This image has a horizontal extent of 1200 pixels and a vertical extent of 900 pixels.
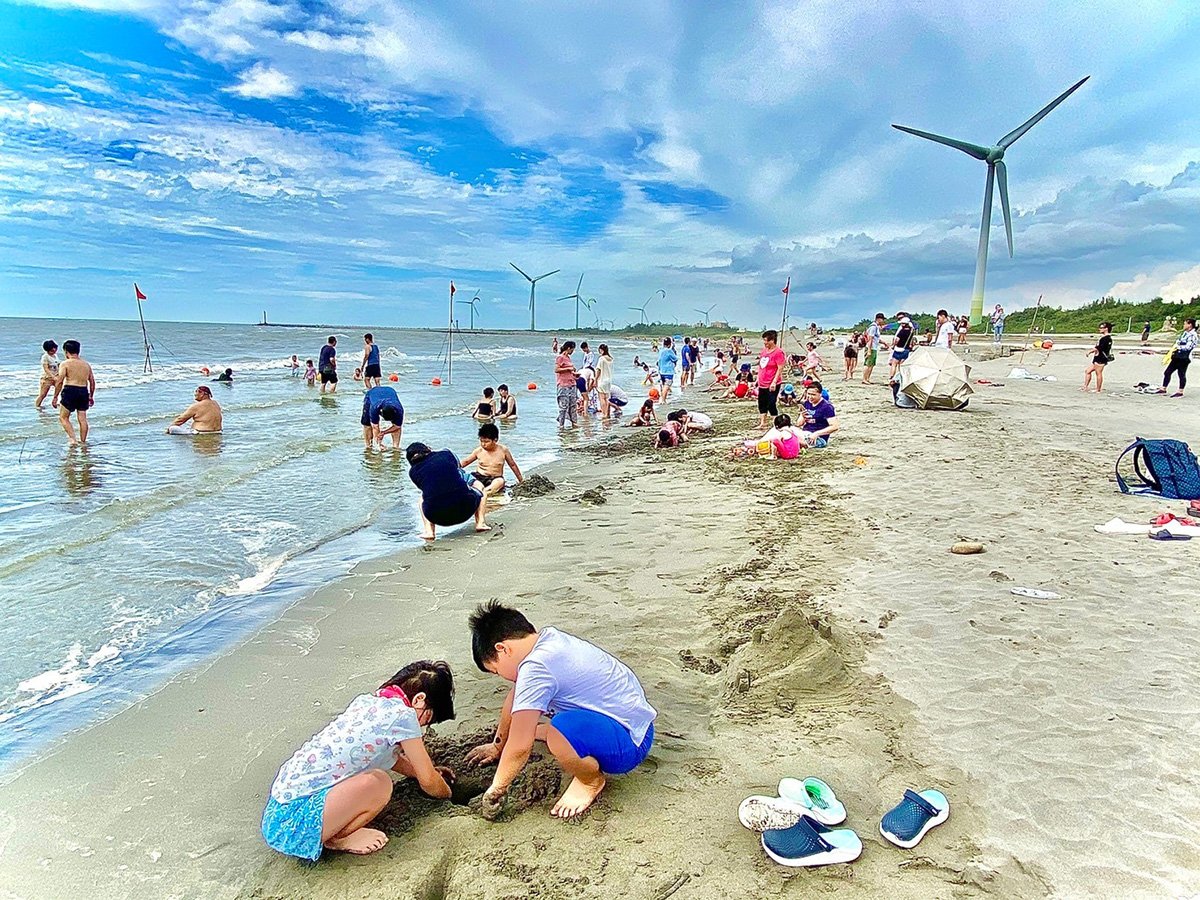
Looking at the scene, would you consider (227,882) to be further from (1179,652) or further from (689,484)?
(689,484)

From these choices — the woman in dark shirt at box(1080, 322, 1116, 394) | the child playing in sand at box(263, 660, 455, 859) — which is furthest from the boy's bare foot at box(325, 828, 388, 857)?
the woman in dark shirt at box(1080, 322, 1116, 394)

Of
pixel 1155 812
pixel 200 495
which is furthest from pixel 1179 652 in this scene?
pixel 200 495

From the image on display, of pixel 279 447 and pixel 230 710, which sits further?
pixel 279 447

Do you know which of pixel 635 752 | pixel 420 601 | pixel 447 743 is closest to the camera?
pixel 635 752

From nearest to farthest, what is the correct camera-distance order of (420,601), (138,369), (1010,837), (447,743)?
(1010,837), (447,743), (420,601), (138,369)

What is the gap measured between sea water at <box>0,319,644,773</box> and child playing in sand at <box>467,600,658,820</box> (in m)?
2.90

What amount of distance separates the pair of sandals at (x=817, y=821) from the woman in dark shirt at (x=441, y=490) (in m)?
5.43

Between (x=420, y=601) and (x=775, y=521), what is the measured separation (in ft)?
12.9

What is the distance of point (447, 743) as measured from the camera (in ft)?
12.3

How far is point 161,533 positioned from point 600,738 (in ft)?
23.5

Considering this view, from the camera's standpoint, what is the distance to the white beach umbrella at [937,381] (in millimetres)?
15297

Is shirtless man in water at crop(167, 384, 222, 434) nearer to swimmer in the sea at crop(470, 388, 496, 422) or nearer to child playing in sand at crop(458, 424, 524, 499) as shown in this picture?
swimmer in the sea at crop(470, 388, 496, 422)

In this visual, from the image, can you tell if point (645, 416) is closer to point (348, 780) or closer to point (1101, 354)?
point (1101, 354)

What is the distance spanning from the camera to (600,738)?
317cm
